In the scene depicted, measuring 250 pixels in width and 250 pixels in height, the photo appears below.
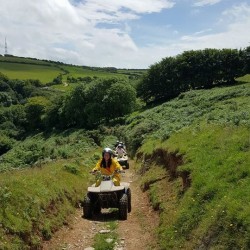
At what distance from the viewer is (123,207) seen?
16.0m

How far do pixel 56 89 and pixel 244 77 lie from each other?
275ft

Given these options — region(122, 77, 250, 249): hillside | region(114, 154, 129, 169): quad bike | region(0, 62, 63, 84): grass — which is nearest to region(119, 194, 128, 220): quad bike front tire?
region(122, 77, 250, 249): hillside

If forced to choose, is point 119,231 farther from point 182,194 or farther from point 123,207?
point 182,194

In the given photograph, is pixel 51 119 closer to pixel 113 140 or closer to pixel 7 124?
pixel 7 124

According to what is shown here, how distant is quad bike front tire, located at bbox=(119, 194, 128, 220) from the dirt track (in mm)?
224

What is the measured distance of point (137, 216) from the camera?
16781 mm

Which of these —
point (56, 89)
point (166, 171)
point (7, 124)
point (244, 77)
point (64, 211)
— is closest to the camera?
point (64, 211)

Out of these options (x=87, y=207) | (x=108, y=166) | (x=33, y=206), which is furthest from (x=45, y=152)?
(x=33, y=206)

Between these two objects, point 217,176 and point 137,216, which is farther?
point 137,216

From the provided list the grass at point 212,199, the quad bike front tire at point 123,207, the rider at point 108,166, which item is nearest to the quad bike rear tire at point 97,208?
the quad bike front tire at point 123,207

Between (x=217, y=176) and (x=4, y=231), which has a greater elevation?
(x=217, y=176)

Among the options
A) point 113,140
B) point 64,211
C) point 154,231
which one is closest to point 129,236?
point 154,231

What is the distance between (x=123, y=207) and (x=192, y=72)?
68.8 m

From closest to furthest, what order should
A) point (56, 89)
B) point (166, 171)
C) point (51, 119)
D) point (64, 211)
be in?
point (64, 211)
point (166, 171)
point (51, 119)
point (56, 89)
